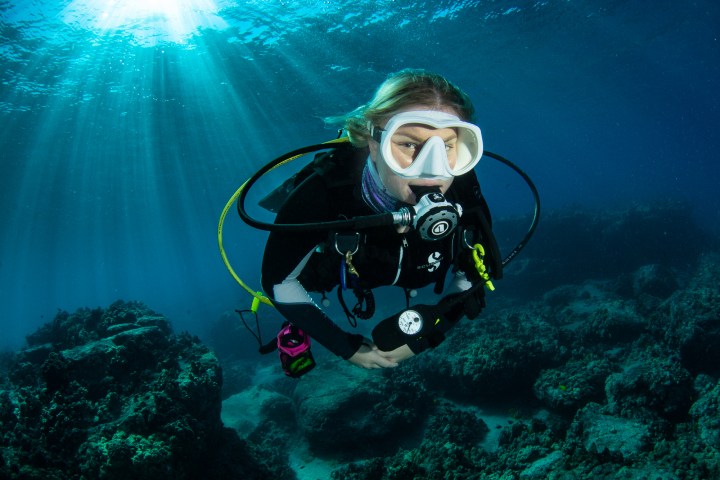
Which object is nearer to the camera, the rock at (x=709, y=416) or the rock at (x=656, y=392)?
the rock at (x=709, y=416)

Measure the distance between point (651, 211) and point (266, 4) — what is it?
2250 centimetres

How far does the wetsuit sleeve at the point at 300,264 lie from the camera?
243 centimetres

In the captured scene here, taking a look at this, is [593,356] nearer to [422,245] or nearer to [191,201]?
[422,245]

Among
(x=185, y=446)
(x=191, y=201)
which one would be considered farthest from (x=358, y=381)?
(x=191, y=201)

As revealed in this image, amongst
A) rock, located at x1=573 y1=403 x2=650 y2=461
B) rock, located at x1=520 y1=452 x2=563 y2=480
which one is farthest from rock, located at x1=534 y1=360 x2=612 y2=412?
rock, located at x1=520 y1=452 x2=563 y2=480

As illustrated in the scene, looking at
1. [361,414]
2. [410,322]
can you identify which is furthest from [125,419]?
[410,322]

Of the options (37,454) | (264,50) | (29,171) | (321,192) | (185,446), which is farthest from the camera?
(29,171)

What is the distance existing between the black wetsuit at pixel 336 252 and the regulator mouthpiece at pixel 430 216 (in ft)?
1.13

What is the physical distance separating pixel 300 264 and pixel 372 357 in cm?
86

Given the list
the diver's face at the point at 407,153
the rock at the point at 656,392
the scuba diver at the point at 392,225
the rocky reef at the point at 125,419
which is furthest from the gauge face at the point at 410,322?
the rock at the point at 656,392

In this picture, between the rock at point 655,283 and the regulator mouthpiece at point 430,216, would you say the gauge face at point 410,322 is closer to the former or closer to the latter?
the regulator mouthpiece at point 430,216

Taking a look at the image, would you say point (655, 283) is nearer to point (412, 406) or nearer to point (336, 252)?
point (412, 406)

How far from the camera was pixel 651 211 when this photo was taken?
2008 centimetres

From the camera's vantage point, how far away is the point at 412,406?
26.2 ft
